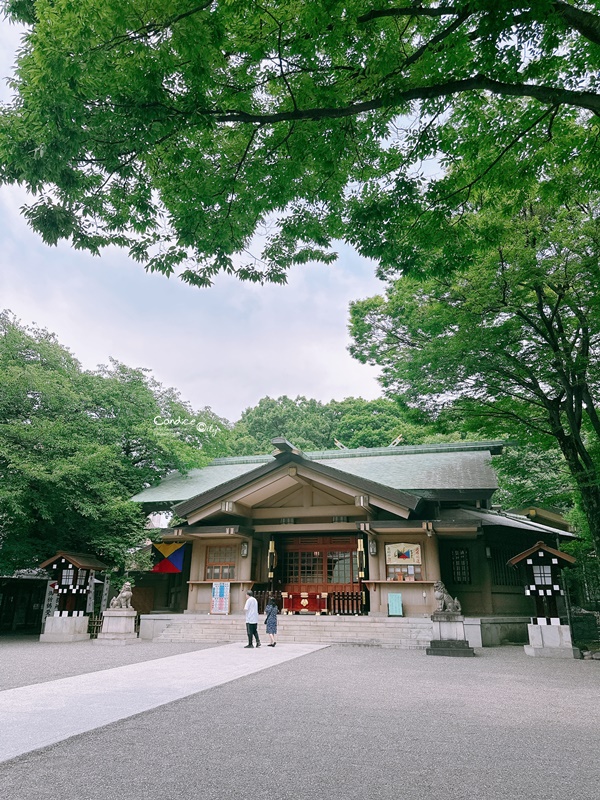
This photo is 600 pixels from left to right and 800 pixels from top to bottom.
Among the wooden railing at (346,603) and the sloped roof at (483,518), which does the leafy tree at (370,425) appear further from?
the wooden railing at (346,603)

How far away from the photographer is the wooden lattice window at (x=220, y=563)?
57.0 feet

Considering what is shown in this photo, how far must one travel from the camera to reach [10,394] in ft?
50.9

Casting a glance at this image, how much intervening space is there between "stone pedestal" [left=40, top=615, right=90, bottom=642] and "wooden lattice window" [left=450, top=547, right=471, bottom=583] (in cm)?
1156

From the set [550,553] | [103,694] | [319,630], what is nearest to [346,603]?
[319,630]

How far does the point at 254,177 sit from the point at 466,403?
9419 mm

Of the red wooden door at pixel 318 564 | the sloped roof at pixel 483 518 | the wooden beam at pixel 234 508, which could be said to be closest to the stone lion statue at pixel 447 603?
the sloped roof at pixel 483 518

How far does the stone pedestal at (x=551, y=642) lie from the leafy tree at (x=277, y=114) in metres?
10.00

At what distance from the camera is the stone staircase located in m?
13.5

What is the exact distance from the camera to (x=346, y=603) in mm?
15766

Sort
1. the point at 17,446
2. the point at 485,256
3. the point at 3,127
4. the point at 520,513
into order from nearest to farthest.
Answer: the point at 3,127
the point at 485,256
the point at 17,446
the point at 520,513

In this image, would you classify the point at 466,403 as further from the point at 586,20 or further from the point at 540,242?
the point at 586,20

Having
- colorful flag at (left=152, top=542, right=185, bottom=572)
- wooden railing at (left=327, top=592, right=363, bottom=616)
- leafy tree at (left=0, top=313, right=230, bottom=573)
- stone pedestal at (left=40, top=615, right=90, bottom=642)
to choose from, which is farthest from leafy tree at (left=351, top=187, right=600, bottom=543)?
stone pedestal at (left=40, top=615, right=90, bottom=642)

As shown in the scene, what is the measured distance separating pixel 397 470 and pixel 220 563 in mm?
7189

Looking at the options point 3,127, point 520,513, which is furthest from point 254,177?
point 520,513
